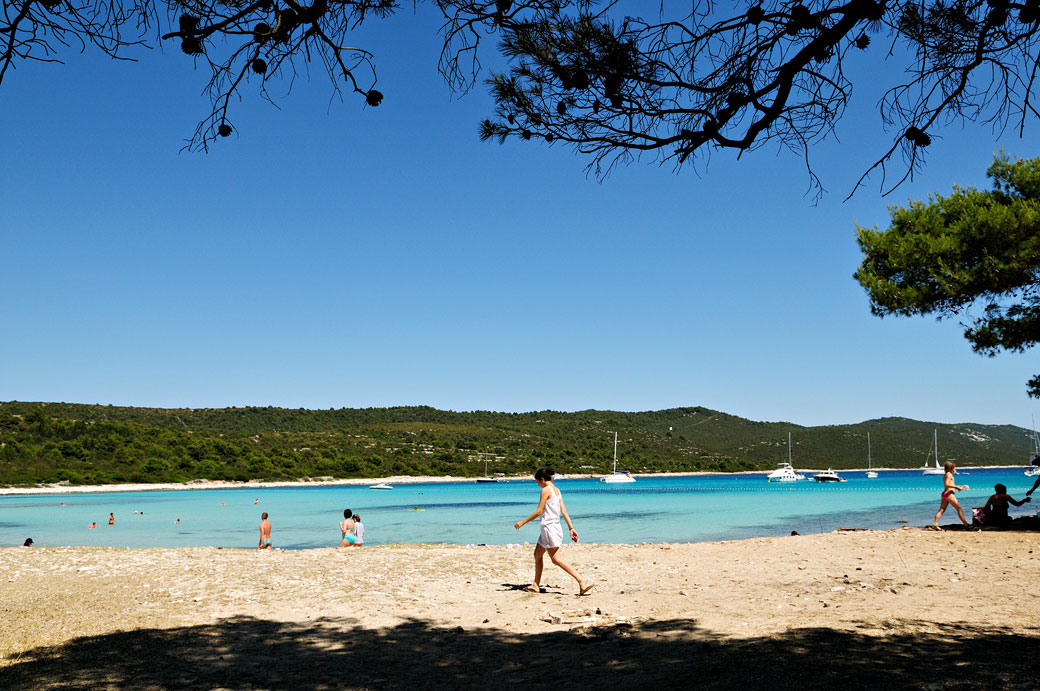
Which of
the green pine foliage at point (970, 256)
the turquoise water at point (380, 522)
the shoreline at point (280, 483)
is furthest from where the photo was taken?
the shoreline at point (280, 483)

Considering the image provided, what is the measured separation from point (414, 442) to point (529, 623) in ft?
371

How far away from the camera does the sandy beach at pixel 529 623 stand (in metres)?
5.74

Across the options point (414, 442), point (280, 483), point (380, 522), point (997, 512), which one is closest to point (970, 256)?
point (997, 512)

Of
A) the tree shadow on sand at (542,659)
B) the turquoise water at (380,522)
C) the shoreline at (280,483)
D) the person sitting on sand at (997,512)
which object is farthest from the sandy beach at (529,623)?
the shoreline at (280,483)

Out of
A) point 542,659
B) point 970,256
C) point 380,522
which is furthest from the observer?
point 380,522

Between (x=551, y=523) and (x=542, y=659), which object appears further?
(x=551, y=523)

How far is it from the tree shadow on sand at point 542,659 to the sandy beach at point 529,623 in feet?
0.08

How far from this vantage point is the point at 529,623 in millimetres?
7863

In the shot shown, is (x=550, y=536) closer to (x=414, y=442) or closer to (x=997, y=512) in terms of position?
(x=997, y=512)

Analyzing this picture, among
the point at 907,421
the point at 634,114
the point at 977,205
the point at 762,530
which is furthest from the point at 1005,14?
the point at 907,421

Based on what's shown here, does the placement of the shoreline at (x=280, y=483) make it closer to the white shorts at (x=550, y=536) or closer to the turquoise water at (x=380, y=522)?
the turquoise water at (x=380, y=522)

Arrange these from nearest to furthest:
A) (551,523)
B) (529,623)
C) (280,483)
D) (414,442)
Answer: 1. (529,623)
2. (551,523)
3. (280,483)
4. (414,442)

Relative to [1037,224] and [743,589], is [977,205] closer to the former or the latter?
[1037,224]

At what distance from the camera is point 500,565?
42.2 ft
